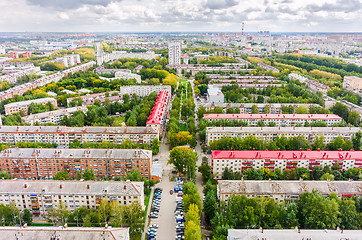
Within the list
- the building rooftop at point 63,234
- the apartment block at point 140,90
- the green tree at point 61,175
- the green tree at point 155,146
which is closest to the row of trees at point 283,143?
the green tree at point 155,146

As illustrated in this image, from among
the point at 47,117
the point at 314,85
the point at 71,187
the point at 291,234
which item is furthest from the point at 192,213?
the point at 314,85

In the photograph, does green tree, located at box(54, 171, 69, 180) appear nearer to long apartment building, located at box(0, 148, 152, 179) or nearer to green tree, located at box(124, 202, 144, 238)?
long apartment building, located at box(0, 148, 152, 179)

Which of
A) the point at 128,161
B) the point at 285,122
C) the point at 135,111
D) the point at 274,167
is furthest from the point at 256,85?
the point at 128,161

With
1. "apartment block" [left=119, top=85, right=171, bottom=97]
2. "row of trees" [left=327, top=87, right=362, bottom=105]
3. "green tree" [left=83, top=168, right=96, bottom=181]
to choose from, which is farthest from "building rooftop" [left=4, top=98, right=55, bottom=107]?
"row of trees" [left=327, top=87, right=362, bottom=105]

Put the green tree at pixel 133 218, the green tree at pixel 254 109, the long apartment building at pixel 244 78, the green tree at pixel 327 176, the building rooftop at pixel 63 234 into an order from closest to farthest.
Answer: the building rooftop at pixel 63 234 < the green tree at pixel 133 218 < the green tree at pixel 327 176 < the green tree at pixel 254 109 < the long apartment building at pixel 244 78

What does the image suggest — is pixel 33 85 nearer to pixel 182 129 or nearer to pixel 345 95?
pixel 182 129

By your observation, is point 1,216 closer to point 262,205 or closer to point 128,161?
point 128,161

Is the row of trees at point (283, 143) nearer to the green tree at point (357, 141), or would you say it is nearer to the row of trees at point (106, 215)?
the green tree at point (357, 141)
